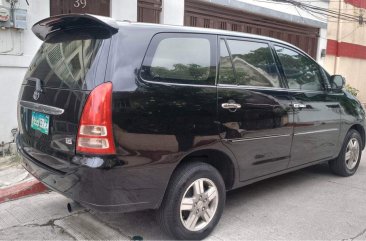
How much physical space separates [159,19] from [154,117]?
5.77 metres

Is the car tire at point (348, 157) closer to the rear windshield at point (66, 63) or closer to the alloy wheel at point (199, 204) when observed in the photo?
the alloy wheel at point (199, 204)

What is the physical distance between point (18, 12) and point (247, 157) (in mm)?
4084

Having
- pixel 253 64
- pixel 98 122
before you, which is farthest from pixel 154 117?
pixel 253 64

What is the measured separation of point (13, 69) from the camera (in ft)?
19.1

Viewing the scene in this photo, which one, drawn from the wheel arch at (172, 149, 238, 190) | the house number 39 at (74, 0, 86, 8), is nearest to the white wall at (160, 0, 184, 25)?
the house number 39 at (74, 0, 86, 8)

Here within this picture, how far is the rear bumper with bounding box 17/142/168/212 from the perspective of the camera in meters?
2.73

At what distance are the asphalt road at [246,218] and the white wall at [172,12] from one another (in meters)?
4.70

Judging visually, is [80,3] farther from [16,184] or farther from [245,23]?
[245,23]

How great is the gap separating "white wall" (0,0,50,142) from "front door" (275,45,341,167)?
12.4ft

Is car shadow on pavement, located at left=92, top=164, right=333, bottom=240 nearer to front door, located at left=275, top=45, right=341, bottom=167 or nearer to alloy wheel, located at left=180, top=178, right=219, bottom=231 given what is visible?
alloy wheel, located at left=180, top=178, right=219, bottom=231

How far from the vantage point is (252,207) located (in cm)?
421

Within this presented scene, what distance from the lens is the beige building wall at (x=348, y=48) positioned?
50.4 feet

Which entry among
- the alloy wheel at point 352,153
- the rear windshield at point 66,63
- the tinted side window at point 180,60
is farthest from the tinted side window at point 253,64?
the alloy wheel at point 352,153

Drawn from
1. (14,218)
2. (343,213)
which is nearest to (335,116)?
(343,213)
